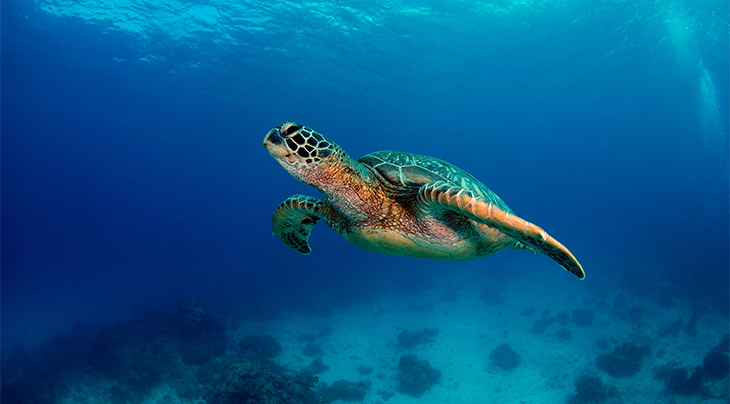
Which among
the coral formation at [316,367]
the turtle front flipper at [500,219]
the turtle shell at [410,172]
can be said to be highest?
the turtle shell at [410,172]

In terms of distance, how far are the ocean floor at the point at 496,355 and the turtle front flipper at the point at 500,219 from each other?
22.7ft

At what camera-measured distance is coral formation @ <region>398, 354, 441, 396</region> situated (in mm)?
10422

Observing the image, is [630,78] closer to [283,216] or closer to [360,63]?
[360,63]

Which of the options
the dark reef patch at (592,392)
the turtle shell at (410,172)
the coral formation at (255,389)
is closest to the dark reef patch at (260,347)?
the coral formation at (255,389)

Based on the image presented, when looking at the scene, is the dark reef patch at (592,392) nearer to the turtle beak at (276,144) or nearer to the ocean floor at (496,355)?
the ocean floor at (496,355)

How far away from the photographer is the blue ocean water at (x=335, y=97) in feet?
64.7

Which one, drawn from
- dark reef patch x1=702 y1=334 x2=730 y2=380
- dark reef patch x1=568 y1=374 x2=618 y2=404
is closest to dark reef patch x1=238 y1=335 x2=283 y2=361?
dark reef patch x1=568 y1=374 x2=618 y2=404

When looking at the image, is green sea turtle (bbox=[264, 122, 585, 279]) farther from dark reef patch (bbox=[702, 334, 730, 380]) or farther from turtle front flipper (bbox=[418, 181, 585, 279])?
dark reef patch (bbox=[702, 334, 730, 380])

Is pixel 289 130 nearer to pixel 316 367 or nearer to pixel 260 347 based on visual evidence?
pixel 316 367

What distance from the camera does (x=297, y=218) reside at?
440 centimetres

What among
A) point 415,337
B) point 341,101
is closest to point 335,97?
point 341,101

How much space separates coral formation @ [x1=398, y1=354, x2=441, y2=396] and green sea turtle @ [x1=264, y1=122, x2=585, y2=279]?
7807 mm

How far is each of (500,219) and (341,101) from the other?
33079 mm

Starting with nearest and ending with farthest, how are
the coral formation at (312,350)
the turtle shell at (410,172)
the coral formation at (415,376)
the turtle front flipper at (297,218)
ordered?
the turtle shell at (410,172)
the turtle front flipper at (297,218)
the coral formation at (415,376)
the coral formation at (312,350)
